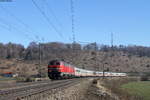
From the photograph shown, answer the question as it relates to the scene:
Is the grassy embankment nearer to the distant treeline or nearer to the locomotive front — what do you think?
the locomotive front

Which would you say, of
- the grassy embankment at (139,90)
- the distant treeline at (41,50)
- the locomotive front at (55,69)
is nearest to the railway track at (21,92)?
the grassy embankment at (139,90)

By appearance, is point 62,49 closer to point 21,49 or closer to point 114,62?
Answer: point 21,49

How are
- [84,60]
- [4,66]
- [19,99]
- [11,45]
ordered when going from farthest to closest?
[11,45] → [84,60] → [4,66] → [19,99]

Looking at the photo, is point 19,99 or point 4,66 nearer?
point 19,99

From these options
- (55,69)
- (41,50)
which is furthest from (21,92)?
(41,50)

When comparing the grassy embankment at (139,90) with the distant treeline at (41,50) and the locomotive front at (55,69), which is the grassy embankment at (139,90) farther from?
the distant treeline at (41,50)

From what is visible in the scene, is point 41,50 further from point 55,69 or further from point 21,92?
point 21,92

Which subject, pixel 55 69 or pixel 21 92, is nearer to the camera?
pixel 21 92

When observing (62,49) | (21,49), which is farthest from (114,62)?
(62,49)

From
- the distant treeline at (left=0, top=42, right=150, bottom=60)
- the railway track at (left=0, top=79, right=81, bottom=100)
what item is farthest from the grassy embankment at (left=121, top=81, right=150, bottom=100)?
the railway track at (left=0, top=79, right=81, bottom=100)

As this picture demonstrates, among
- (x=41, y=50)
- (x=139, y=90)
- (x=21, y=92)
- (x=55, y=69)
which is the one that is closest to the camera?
(x=21, y=92)

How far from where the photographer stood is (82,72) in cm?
10856

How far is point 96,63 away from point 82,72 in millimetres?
71078

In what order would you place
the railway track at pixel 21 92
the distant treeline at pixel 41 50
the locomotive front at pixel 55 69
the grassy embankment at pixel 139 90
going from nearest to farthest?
the railway track at pixel 21 92 < the grassy embankment at pixel 139 90 < the locomotive front at pixel 55 69 < the distant treeline at pixel 41 50
